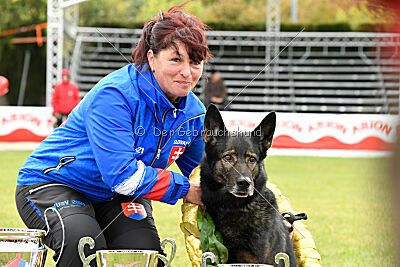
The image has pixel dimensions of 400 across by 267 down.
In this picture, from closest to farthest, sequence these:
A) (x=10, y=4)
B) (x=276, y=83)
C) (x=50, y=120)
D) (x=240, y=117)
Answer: (x=240, y=117) → (x=50, y=120) → (x=276, y=83) → (x=10, y=4)

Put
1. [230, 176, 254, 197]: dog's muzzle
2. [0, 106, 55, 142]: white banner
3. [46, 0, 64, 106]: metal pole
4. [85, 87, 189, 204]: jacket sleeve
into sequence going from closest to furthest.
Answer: [85, 87, 189, 204]: jacket sleeve
[230, 176, 254, 197]: dog's muzzle
[0, 106, 55, 142]: white banner
[46, 0, 64, 106]: metal pole

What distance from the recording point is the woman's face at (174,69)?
2738 mm

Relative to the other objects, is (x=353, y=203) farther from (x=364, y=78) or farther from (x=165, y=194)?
(x=364, y=78)

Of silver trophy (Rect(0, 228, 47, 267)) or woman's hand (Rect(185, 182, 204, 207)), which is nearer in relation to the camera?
silver trophy (Rect(0, 228, 47, 267))

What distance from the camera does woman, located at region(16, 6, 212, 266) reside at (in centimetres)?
265

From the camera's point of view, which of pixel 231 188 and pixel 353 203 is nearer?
pixel 231 188

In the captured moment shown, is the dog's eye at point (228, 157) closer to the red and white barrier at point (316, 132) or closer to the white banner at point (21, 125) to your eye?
the red and white barrier at point (316, 132)

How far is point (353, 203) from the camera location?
26.5 feet

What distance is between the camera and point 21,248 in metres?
2.32

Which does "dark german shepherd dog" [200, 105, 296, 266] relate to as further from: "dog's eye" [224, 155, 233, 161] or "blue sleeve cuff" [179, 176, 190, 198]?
"blue sleeve cuff" [179, 176, 190, 198]

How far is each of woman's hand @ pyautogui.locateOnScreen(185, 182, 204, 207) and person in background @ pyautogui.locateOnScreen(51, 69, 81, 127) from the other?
12396 millimetres

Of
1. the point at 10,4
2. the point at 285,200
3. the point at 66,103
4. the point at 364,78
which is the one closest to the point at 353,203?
the point at 285,200

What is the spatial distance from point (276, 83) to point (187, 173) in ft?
66.1

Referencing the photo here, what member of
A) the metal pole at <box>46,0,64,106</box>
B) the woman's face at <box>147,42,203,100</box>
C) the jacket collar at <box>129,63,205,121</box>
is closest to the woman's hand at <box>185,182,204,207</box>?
the jacket collar at <box>129,63,205,121</box>
